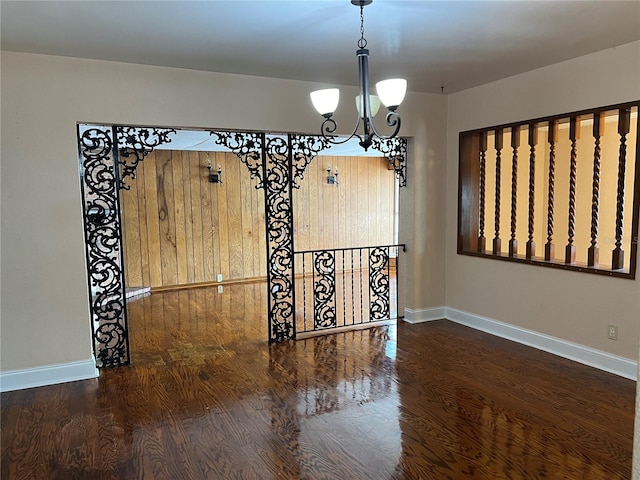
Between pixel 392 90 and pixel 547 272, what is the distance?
2.53 m

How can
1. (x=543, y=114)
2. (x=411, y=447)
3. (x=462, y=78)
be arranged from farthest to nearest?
(x=462, y=78)
(x=543, y=114)
(x=411, y=447)

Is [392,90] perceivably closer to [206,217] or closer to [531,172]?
[531,172]

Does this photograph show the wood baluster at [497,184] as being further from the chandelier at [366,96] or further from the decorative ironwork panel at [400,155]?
the chandelier at [366,96]

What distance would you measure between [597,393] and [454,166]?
2648 millimetres

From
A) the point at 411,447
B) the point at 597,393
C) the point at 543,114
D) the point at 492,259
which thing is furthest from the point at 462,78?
the point at 411,447

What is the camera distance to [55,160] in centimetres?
356

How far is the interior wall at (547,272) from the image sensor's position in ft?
11.5

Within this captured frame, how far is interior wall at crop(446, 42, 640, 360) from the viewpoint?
351 centimetres

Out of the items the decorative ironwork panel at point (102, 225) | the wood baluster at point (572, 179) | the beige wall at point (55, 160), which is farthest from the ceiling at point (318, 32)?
the decorative ironwork panel at point (102, 225)

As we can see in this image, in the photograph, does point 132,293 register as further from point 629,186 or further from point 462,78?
point 629,186

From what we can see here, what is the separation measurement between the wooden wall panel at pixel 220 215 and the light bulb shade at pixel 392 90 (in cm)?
569

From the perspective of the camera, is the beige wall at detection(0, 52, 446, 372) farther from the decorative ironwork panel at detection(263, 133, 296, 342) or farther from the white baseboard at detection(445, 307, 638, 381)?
the white baseboard at detection(445, 307, 638, 381)

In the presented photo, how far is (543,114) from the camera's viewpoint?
4.05m

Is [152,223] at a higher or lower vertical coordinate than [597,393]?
higher
